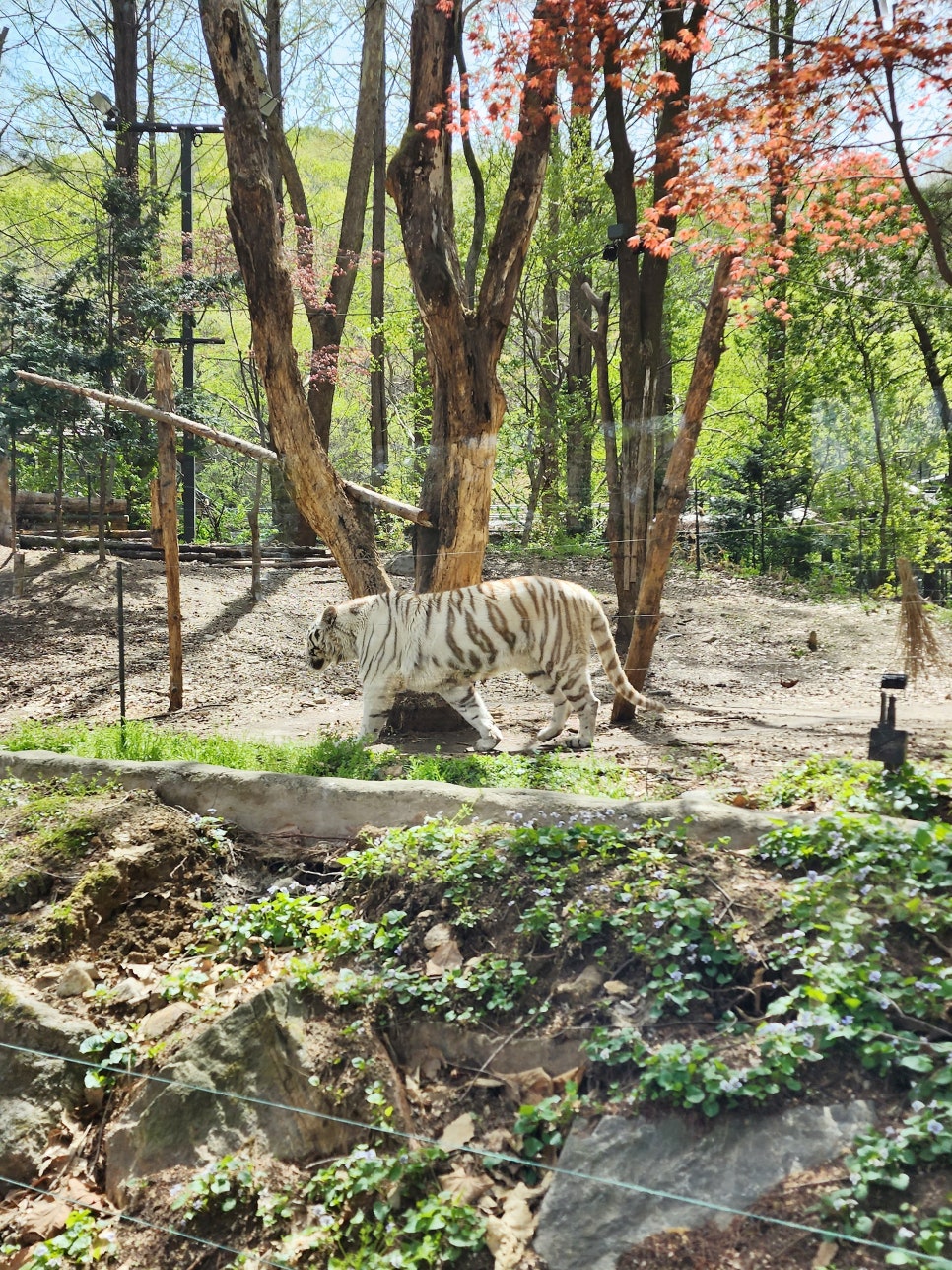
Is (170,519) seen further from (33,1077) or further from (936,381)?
(936,381)

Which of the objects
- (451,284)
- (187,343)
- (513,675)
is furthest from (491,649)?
(187,343)

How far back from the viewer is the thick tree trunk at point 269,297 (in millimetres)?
6012

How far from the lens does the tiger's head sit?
6368mm

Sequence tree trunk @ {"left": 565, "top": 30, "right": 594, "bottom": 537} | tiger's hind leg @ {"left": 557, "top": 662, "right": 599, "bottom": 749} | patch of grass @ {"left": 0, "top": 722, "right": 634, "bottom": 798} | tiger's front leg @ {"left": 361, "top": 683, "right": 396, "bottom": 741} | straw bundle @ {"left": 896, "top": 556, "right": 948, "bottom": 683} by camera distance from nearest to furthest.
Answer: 1. straw bundle @ {"left": 896, "top": 556, "right": 948, "bottom": 683}
2. patch of grass @ {"left": 0, "top": 722, "right": 634, "bottom": 798}
3. tiger's hind leg @ {"left": 557, "top": 662, "right": 599, "bottom": 749}
4. tiger's front leg @ {"left": 361, "top": 683, "right": 396, "bottom": 741}
5. tree trunk @ {"left": 565, "top": 30, "right": 594, "bottom": 537}

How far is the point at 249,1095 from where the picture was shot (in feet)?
9.98

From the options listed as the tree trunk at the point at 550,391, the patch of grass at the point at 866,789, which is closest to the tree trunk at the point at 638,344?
the patch of grass at the point at 866,789

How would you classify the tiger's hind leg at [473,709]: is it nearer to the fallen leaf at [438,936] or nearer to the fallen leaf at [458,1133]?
the fallen leaf at [438,936]

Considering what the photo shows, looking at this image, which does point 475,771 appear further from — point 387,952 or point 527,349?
point 527,349

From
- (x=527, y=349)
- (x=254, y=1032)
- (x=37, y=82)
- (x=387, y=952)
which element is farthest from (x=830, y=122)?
(x=37, y=82)

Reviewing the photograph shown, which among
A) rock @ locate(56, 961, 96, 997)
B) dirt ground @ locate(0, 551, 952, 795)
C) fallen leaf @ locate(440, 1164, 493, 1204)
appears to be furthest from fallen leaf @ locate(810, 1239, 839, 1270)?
rock @ locate(56, 961, 96, 997)

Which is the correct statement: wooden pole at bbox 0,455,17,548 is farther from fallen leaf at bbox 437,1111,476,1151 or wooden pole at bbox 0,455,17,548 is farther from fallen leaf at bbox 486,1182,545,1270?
fallen leaf at bbox 486,1182,545,1270

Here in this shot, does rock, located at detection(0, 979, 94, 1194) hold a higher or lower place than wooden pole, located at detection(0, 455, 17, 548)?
lower

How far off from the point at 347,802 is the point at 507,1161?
78.1 inches

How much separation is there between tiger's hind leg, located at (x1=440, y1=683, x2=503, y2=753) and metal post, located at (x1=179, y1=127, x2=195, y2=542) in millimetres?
6932
